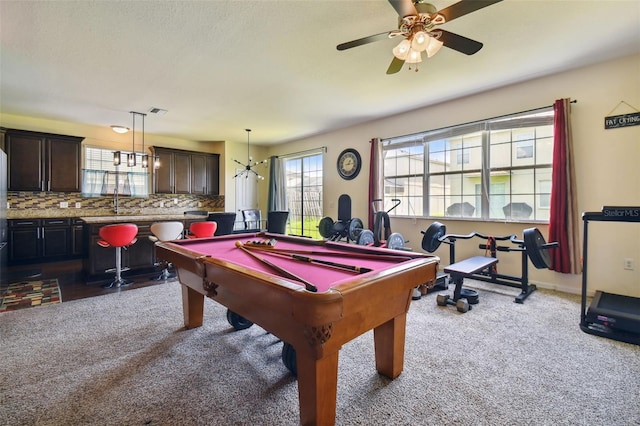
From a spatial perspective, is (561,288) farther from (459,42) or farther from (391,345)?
(459,42)

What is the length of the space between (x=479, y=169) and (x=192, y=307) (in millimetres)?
4382

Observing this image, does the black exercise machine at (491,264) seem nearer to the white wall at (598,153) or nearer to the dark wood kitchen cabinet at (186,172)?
the white wall at (598,153)

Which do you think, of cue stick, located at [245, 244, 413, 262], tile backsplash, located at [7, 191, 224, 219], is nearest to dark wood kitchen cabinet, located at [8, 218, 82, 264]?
tile backsplash, located at [7, 191, 224, 219]

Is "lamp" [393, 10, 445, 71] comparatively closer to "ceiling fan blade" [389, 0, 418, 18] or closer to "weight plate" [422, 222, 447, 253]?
"ceiling fan blade" [389, 0, 418, 18]

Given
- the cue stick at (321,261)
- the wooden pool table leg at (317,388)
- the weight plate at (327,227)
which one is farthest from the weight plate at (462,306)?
the weight plate at (327,227)

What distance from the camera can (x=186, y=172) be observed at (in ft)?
23.9

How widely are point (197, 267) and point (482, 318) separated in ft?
8.92

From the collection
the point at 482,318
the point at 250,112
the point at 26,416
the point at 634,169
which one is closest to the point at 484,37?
the point at 634,169

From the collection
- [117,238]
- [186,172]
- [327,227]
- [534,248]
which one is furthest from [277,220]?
[534,248]

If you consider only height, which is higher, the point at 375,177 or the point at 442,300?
the point at 375,177

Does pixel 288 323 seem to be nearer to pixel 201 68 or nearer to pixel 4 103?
pixel 201 68

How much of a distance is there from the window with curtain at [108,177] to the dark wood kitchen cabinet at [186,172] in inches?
13.6

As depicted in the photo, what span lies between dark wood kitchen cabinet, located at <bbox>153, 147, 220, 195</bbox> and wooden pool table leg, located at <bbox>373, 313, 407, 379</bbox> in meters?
6.63

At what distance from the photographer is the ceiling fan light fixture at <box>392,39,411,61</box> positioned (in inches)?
89.6
